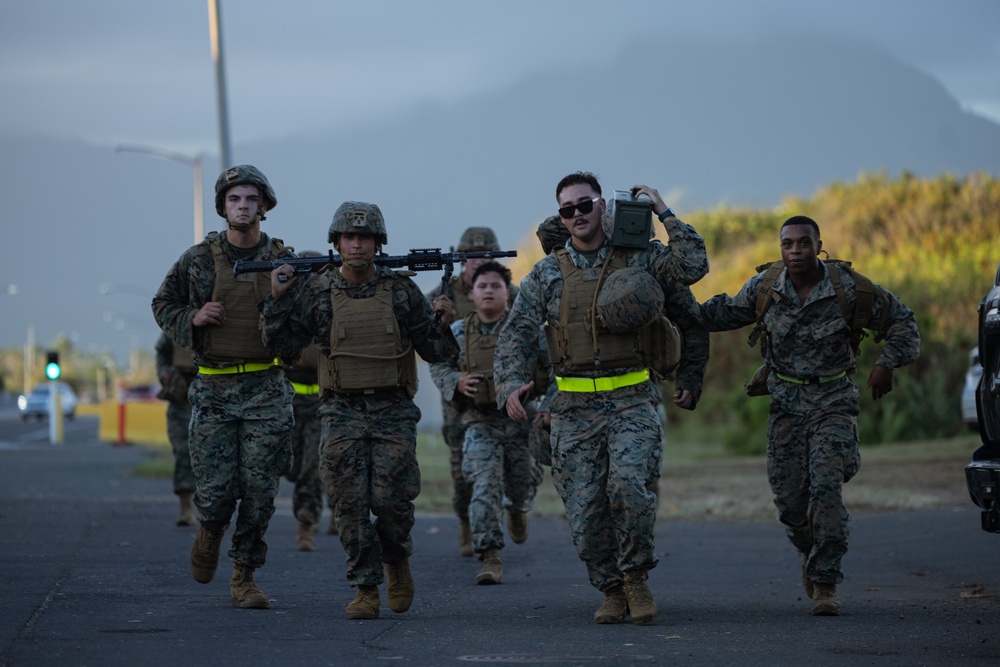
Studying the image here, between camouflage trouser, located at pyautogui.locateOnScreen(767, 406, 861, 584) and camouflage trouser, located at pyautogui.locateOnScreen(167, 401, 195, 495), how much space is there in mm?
7116

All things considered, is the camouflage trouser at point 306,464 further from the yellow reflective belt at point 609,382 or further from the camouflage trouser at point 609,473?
the yellow reflective belt at point 609,382

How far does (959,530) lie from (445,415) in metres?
4.91

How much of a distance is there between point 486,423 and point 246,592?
306 cm

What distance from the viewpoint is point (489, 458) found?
11.3m

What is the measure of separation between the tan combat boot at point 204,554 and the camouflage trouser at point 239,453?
0.12 meters

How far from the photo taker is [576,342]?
8.48 meters

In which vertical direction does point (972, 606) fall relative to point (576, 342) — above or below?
below

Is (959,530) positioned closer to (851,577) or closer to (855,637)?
(851,577)

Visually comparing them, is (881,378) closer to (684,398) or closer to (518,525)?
(684,398)

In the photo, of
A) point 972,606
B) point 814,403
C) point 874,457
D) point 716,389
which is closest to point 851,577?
point 972,606

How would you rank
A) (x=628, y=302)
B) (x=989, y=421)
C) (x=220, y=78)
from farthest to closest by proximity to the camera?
(x=220, y=78), (x=628, y=302), (x=989, y=421)

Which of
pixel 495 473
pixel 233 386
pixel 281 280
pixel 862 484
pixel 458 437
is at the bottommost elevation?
pixel 862 484

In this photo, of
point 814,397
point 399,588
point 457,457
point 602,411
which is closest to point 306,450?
point 457,457

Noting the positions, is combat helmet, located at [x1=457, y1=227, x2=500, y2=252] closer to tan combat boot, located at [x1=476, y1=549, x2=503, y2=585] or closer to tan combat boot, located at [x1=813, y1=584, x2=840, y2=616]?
tan combat boot, located at [x1=476, y1=549, x2=503, y2=585]
